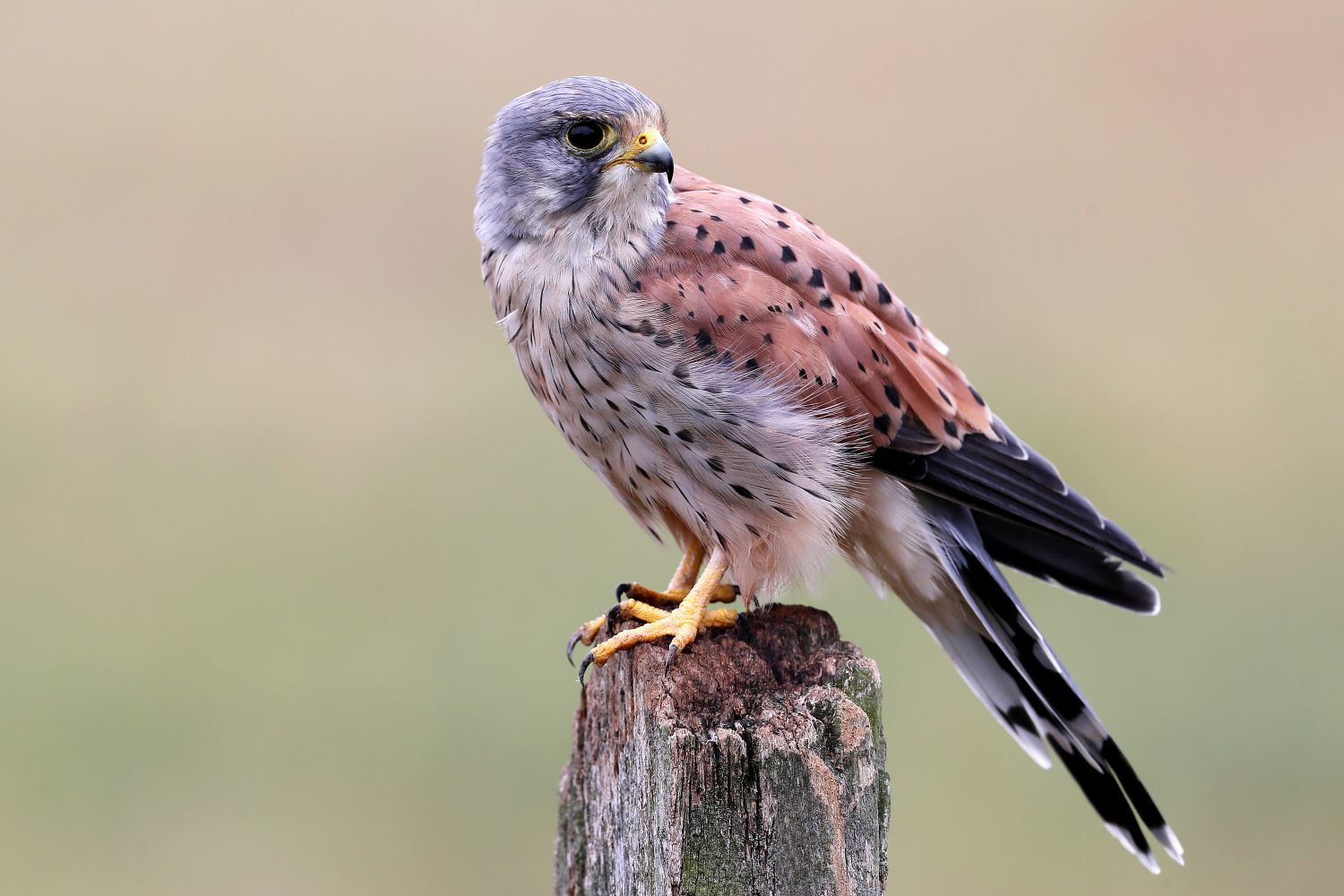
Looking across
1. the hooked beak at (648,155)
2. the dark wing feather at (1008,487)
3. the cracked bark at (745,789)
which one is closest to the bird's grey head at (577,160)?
the hooked beak at (648,155)

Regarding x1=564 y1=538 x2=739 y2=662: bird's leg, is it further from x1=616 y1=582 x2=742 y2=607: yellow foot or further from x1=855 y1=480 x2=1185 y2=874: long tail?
x1=855 y1=480 x2=1185 y2=874: long tail

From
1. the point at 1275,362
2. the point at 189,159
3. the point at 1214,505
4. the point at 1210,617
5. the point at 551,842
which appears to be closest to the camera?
the point at 551,842

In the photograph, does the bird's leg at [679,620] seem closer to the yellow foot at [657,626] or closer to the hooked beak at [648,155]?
the yellow foot at [657,626]

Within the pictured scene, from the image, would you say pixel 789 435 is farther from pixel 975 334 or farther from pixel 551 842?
pixel 975 334

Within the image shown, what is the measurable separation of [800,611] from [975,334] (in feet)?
17.0

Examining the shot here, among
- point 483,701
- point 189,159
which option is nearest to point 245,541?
point 483,701

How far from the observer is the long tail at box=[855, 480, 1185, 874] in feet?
12.2

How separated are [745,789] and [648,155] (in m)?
1.63

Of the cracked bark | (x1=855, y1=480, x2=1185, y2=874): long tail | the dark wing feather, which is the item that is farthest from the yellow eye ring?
the cracked bark

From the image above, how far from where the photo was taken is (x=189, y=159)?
936 cm

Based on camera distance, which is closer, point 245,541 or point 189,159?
point 245,541

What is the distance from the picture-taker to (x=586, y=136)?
3.69m

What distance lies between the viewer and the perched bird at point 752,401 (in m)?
3.52

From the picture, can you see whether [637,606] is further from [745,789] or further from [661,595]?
[745,789]
